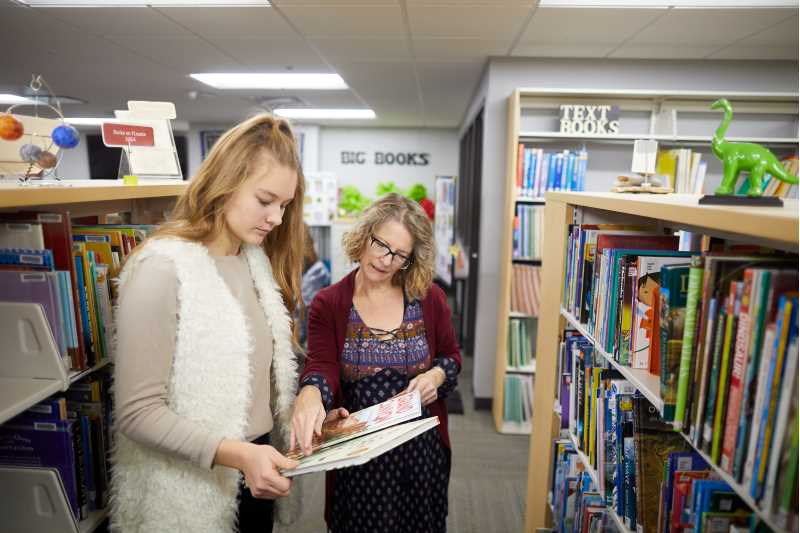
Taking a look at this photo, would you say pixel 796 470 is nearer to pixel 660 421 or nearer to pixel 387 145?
pixel 660 421

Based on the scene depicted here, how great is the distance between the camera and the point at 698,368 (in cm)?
90

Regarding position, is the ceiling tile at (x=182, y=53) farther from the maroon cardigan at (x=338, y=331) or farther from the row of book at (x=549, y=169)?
the maroon cardigan at (x=338, y=331)

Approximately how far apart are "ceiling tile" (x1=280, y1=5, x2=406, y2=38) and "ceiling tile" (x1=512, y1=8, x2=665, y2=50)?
2.49ft

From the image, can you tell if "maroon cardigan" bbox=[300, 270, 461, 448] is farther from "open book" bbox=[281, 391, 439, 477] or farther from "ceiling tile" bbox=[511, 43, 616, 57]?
"ceiling tile" bbox=[511, 43, 616, 57]

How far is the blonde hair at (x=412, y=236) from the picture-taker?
1714mm

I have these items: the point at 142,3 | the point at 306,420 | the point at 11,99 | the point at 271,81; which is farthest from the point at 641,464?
the point at 11,99

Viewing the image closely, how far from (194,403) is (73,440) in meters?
0.37

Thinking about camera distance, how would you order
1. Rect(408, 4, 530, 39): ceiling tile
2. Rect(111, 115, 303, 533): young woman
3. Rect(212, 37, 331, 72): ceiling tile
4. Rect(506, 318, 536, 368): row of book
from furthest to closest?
Rect(506, 318, 536, 368): row of book → Rect(212, 37, 331, 72): ceiling tile → Rect(408, 4, 530, 39): ceiling tile → Rect(111, 115, 303, 533): young woman

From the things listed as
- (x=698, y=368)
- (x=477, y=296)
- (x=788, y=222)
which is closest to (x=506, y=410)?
(x=477, y=296)

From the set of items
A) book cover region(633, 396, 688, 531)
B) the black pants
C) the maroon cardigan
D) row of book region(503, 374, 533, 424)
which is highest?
the maroon cardigan

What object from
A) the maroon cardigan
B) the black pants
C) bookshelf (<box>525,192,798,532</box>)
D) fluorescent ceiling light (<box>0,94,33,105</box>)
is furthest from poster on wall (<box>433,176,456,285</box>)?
fluorescent ceiling light (<box>0,94,33,105</box>)

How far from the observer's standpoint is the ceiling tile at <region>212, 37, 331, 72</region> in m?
3.34

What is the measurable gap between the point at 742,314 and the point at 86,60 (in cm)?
468

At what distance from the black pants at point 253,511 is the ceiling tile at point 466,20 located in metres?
2.23
